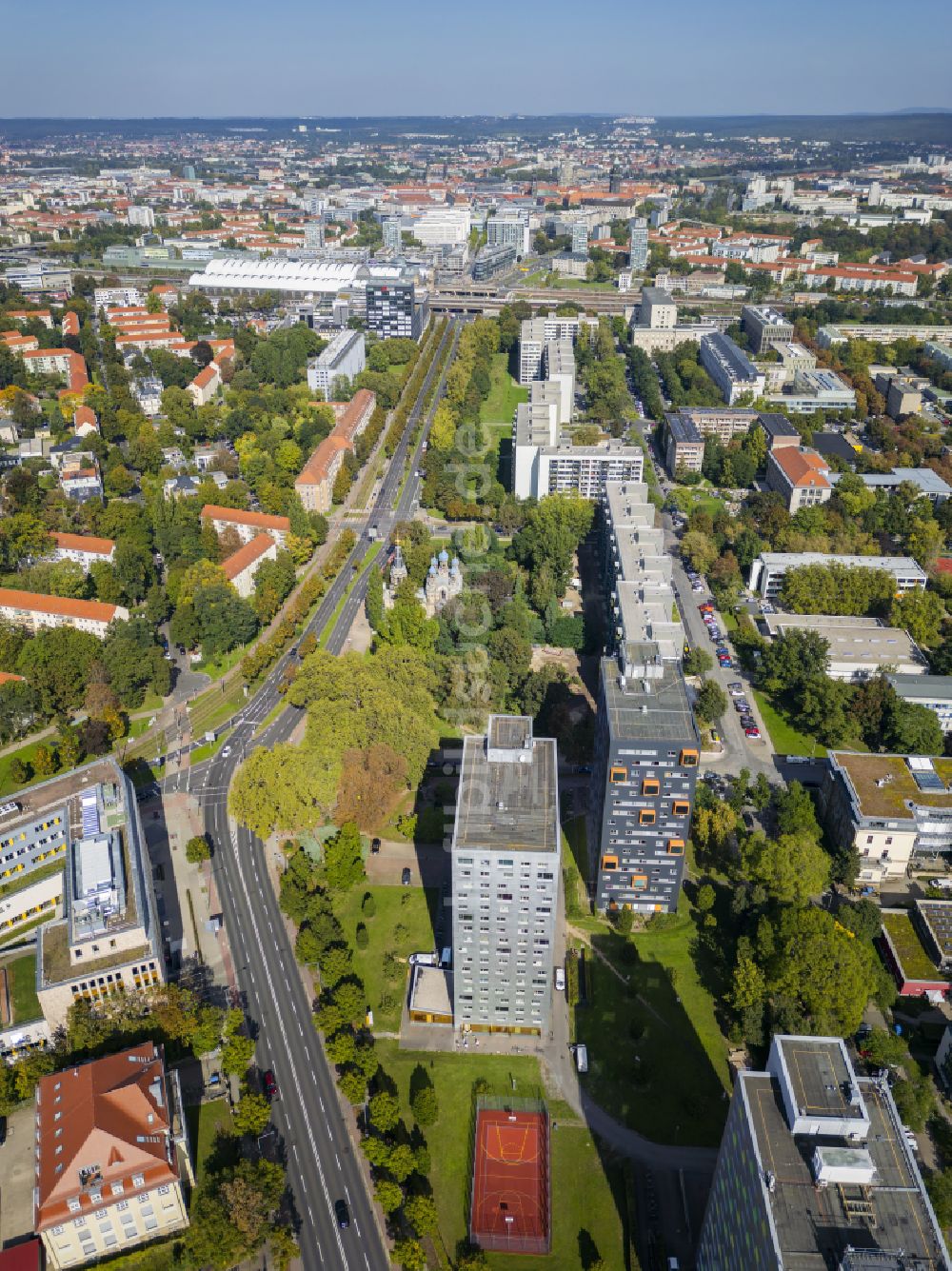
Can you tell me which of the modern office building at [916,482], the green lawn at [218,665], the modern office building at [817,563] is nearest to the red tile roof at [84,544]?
the green lawn at [218,665]

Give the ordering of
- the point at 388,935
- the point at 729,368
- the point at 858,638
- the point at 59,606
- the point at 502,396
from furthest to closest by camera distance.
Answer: the point at 502,396
the point at 729,368
the point at 59,606
the point at 858,638
the point at 388,935

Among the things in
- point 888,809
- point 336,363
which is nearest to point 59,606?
point 888,809

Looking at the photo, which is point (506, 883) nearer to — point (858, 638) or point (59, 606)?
point (858, 638)

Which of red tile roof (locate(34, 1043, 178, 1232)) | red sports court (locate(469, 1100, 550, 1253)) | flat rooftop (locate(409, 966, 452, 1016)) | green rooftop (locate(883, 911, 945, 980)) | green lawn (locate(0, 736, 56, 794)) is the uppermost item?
red tile roof (locate(34, 1043, 178, 1232))

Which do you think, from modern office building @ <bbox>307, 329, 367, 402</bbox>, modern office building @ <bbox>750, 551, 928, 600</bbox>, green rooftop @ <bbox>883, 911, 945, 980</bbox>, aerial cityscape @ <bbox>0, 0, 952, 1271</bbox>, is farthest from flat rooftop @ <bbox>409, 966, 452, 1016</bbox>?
modern office building @ <bbox>307, 329, 367, 402</bbox>

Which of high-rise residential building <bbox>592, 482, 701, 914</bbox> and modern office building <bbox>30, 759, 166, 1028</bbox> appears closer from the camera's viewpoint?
modern office building <bbox>30, 759, 166, 1028</bbox>

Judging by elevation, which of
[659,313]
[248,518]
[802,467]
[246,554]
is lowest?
[246,554]

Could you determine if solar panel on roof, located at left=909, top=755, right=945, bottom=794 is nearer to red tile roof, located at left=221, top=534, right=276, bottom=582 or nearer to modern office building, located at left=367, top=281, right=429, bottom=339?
red tile roof, located at left=221, top=534, right=276, bottom=582
